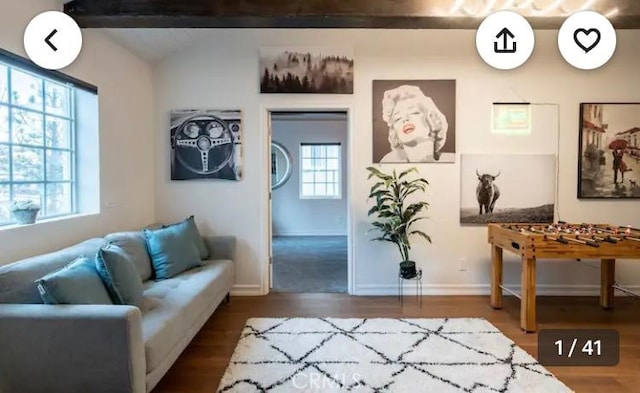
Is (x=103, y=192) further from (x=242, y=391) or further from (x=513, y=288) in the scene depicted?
(x=513, y=288)

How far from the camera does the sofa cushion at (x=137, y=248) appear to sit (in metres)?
3.14

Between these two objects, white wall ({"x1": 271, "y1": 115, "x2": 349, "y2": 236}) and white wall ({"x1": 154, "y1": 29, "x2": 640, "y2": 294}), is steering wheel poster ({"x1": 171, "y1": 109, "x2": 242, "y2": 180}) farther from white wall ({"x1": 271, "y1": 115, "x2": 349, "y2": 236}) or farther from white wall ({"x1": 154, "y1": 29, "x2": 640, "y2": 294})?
white wall ({"x1": 271, "y1": 115, "x2": 349, "y2": 236})

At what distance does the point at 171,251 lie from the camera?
346 cm

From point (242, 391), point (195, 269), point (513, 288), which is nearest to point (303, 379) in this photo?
point (242, 391)

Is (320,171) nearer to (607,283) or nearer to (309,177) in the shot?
(309,177)

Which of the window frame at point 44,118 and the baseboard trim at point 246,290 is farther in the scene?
the baseboard trim at point 246,290

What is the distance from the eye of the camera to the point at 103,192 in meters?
3.49

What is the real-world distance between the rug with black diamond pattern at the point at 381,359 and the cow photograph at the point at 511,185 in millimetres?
1364

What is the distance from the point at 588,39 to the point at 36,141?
3.73 metres

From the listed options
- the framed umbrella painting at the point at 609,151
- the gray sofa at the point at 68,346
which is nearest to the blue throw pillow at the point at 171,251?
the gray sofa at the point at 68,346

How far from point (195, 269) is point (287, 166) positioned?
5.49 metres

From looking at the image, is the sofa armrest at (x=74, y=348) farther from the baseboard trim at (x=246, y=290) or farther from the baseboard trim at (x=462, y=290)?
the baseboard trim at (x=462, y=290)

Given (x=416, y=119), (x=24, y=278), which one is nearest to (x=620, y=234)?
(x=416, y=119)

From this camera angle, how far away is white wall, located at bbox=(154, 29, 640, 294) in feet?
13.9
